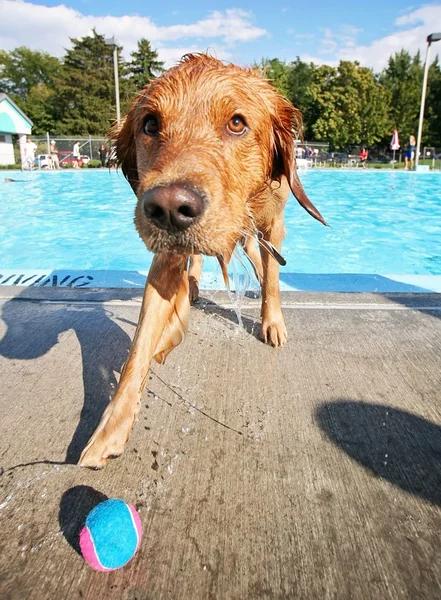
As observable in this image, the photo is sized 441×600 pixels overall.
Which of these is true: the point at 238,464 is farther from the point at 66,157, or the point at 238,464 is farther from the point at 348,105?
the point at 348,105

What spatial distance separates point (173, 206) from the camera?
1.89m

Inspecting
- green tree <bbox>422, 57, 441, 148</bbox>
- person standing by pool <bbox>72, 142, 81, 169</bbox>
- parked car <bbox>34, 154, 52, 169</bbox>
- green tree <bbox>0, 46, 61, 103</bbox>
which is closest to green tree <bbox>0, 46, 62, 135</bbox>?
green tree <bbox>0, 46, 61, 103</bbox>

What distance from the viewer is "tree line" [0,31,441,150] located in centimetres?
4950

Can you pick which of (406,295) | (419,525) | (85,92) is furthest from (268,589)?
(85,92)

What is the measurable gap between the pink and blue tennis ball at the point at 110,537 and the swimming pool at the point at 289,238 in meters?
2.71

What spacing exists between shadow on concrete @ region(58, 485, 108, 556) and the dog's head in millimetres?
1074

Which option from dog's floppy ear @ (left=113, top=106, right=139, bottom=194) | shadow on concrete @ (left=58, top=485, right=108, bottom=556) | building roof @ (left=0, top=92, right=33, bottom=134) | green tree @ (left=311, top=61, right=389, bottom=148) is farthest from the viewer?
green tree @ (left=311, top=61, right=389, bottom=148)

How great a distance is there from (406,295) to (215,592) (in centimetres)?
339

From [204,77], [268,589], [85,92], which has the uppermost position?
[85,92]

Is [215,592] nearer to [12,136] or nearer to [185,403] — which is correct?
[185,403]

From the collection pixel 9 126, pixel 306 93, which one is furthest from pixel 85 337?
pixel 306 93

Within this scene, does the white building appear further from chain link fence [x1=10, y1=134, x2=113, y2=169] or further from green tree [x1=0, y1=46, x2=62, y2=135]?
green tree [x1=0, y1=46, x2=62, y2=135]

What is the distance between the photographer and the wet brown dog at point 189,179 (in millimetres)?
2012

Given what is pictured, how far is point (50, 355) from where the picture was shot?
3.07m
